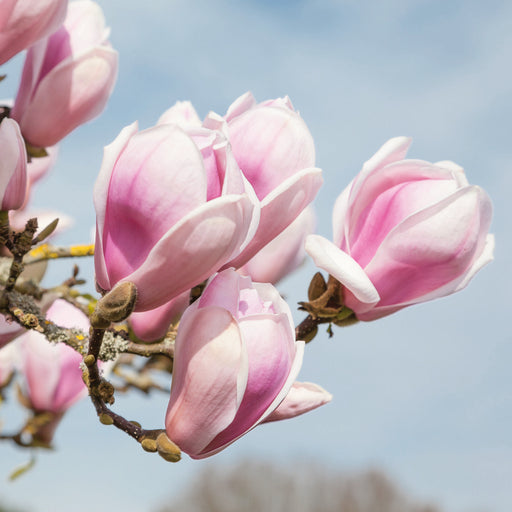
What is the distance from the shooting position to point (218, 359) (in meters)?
0.72

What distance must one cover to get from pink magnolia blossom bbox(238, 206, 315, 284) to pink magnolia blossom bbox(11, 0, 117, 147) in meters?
0.36

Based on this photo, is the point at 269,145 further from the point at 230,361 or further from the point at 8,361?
the point at 8,361

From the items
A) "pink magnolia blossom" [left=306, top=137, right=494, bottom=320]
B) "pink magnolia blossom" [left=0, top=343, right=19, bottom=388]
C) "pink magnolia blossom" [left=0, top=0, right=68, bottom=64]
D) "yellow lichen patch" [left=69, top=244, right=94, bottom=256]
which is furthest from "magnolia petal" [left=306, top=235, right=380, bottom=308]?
"pink magnolia blossom" [left=0, top=343, right=19, bottom=388]

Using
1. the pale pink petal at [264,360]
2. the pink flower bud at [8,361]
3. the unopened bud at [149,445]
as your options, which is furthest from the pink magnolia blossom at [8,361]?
the pale pink petal at [264,360]

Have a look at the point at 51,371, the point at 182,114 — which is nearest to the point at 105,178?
the point at 182,114

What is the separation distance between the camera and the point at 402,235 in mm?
868

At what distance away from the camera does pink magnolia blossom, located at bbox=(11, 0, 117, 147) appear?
3.81 feet

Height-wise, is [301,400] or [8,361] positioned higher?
[301,400]

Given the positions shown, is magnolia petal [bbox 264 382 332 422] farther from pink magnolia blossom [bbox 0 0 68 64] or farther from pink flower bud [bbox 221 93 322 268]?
pink magnolia blossom [bbox 0 0 68 64]

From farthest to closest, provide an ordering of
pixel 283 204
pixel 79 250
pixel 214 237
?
pixel 79 250 → pixel 283 204 → pixel 214 237

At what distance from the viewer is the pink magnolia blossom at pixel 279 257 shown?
4.04 ft

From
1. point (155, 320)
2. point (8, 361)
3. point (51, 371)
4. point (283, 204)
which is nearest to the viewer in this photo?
point (283, 204)

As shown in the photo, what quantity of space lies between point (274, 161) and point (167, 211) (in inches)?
7.0

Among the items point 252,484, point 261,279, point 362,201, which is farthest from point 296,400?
point 252,484
